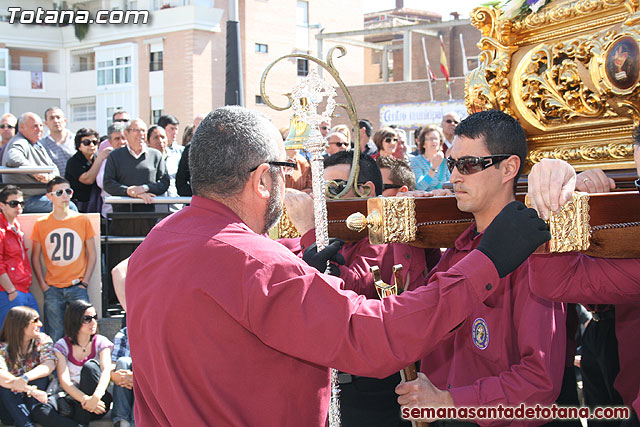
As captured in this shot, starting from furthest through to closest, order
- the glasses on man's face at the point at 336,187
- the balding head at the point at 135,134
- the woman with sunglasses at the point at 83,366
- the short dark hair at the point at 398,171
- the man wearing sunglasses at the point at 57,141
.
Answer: the man wearing sunglasses at the point at 57,141
the balding head at the point at 135,134
the woman with sunglasses at the point at 83,366
the short dark hair at the point at 398,171
the glasses on man's face at the point at 336,187

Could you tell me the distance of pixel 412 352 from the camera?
7.07 ft

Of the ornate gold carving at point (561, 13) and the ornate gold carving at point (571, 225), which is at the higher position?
the ornate gold carving at point (561, 13)

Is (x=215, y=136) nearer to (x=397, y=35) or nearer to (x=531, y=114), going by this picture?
(x=531, y=114)

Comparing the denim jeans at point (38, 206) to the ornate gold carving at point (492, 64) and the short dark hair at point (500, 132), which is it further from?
the short dark hair at point (500, 132)

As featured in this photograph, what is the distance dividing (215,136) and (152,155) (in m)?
6.44

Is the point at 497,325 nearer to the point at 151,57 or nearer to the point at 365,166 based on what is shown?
the point at 365,166

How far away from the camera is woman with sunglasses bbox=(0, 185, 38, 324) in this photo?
7203 mm

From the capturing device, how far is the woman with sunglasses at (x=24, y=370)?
21.6 ft

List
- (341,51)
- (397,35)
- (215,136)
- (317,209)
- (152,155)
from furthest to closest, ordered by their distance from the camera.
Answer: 1. (397,35)
2. (152,155)
3. (341,51)
4. (317,209)
5. (215,136)

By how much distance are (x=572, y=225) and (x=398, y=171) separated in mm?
2679

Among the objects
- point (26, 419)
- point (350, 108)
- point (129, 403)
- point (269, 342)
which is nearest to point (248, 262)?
point (269, 342)

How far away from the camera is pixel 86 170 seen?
896 cm

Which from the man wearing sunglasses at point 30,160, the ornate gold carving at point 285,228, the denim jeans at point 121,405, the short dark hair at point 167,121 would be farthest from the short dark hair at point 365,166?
the short dark hair at point 167,121

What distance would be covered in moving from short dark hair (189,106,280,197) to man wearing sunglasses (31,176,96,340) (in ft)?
18.1
